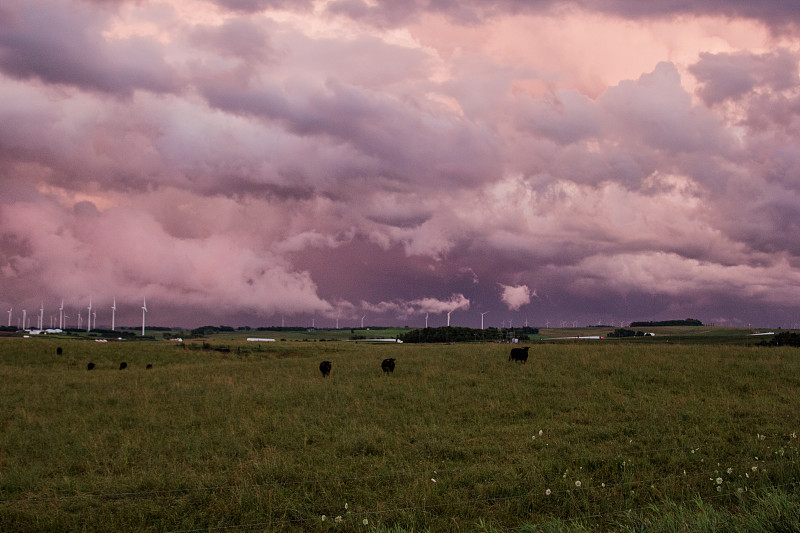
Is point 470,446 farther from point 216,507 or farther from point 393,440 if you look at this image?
point 216,507

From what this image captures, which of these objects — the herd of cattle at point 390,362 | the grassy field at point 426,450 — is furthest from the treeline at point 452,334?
the grassy field at point 426,450

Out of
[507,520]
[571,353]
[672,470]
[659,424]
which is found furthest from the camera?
[571,353]

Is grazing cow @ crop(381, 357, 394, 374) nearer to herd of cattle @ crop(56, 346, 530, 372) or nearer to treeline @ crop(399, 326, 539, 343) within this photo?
herd of cattle @ crop(56, 346, 530, 372)

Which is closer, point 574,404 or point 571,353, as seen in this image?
point 574,404

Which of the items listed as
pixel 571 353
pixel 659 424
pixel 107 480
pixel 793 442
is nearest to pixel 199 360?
pixel 571 353

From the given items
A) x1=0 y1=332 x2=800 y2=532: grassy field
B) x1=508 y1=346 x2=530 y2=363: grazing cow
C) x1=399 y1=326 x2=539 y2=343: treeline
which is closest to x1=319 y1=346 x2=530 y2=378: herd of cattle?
x1=508 y1=346 x2=530 y2=363: grazing cow

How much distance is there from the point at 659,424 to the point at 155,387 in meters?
24.5

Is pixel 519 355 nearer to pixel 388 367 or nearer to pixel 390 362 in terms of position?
pixel 390 362

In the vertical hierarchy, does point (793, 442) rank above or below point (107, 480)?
above

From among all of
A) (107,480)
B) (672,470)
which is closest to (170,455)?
(107,480)

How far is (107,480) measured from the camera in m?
11.8

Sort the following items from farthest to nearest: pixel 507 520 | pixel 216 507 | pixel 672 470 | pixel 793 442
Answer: pixel 793 442, pixel 672 470, pixel 216 507, pixel 507 520

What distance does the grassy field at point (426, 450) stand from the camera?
30.2 ft

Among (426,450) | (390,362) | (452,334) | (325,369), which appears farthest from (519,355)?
(452,334)
